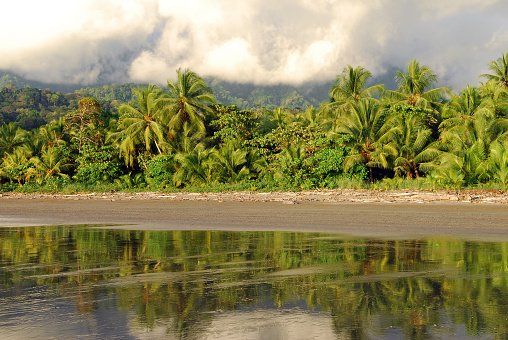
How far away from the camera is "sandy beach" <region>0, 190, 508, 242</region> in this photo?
40.0 ft

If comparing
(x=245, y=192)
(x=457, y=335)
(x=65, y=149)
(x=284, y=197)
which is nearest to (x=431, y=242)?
(x=457, y=335)

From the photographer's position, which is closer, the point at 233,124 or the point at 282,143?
the point at 282,143

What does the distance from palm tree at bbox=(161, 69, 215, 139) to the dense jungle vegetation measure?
2.9 inches

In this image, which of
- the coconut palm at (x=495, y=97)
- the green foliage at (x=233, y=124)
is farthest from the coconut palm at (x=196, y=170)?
the coconut palm at (x=495, y=97)

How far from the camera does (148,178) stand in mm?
31844

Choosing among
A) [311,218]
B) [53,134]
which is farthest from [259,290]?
[53,134]

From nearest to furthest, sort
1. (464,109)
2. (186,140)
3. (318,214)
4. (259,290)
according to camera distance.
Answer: (259,290)
(318,214)
(464,109)
(186,140)

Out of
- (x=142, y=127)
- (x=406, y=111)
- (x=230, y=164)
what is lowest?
(x=230, y=164)

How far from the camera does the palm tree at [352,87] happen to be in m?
35.7

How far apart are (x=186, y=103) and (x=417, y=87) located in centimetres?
1559

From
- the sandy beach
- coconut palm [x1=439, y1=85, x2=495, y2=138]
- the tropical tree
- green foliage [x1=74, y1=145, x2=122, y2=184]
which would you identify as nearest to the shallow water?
the sandy beach

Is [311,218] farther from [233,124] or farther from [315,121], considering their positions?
[315,121]

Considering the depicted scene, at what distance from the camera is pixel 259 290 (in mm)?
5680

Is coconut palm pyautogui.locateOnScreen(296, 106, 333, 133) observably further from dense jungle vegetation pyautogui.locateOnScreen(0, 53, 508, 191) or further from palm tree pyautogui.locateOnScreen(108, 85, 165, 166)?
palm tree pyautogui.locateOnScreen(108, 85, 165, 166)
